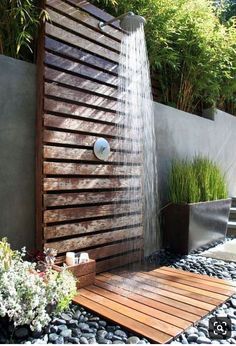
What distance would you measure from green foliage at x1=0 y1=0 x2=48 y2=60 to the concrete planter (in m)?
2.08

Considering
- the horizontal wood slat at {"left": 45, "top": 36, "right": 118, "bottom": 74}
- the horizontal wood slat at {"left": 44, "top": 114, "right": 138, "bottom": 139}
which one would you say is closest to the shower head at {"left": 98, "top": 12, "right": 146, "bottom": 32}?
the horizontal wood slat at {"left": 45, "top": 36, "right": 118, "bottom": 74}

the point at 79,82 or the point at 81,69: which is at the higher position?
the point at 81,69

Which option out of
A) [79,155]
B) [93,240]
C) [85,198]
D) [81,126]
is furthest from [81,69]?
[93,240]

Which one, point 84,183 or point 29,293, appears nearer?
point 29,293

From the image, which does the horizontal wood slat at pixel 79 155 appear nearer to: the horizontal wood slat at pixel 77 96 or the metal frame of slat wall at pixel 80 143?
the metal frame of slat wall at pixel 80 143

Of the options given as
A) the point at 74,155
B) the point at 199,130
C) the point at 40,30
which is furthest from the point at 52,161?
the point at 199,130

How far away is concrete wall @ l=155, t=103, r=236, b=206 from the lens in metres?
3.75

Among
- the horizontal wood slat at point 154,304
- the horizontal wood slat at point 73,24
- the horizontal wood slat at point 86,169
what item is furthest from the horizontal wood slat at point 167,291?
the horizontal wood slat at point 73,24

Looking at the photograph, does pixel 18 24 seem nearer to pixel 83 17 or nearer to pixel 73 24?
pixel 73 24

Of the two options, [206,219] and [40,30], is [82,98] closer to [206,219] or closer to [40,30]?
[40,30]

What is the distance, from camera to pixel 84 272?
95.3 inches

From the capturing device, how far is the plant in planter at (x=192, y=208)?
347 centimetres

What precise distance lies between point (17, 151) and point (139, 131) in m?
1.45

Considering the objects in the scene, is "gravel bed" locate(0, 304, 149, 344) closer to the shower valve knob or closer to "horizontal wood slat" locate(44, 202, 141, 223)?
"horizontal wood slat" locate(44, 202, 141, 223)
